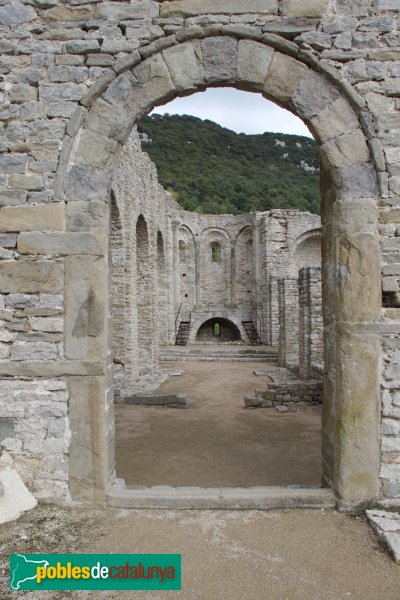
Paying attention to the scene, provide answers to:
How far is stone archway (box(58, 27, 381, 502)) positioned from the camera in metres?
3.57

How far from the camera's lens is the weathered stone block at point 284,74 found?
12.0 feet

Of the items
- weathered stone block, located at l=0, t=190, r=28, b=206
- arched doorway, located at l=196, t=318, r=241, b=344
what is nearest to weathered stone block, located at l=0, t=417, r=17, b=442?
weathered stone block, located at l=0, t=190, r=28, b=206

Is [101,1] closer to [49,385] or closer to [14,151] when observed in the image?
[14,151]

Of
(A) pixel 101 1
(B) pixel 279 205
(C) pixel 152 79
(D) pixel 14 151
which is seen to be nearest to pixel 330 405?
(C) pixel 152 79

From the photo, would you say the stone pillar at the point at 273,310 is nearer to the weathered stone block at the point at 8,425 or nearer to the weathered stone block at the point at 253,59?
the weathered stone block at the point at 253,59

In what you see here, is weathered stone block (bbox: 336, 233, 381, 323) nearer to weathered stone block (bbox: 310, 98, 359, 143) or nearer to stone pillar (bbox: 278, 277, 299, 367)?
weathered stone block (bbox: 310, 98, 359, 143)

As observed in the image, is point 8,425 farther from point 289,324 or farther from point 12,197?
point 289,324

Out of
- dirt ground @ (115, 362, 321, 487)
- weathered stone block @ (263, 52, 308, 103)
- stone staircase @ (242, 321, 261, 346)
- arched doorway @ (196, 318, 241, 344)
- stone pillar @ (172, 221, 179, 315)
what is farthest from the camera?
arched doorway @ (196, 318, 241, 344)

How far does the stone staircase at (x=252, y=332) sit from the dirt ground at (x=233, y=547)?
1757 cm

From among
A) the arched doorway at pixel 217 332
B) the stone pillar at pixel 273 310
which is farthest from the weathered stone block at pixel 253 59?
the arched doorway at pixel 217 332

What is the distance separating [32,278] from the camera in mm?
3678

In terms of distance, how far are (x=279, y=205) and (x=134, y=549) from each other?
3282cm

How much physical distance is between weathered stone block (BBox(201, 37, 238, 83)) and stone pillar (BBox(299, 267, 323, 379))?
807 cm

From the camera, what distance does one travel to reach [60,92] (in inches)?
146
